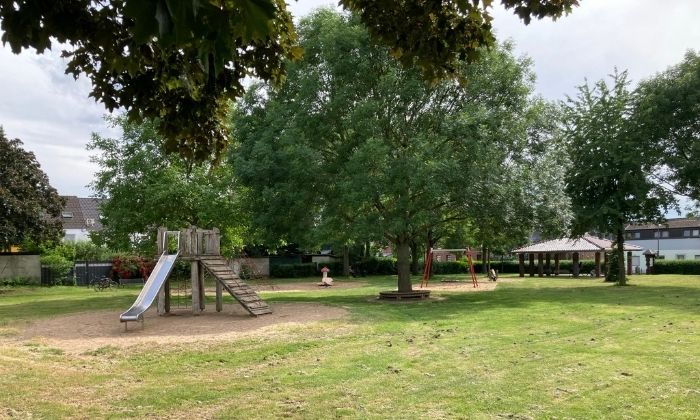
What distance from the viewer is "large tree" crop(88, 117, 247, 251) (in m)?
22.8

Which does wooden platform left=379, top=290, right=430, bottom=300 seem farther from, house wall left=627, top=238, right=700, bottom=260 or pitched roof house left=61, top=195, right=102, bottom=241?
house wall left=627, top=238, right=700, bottom=260

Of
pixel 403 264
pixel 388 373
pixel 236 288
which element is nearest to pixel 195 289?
pixel 236 288

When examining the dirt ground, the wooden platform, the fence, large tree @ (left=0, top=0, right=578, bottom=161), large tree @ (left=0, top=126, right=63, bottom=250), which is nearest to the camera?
large tree @ (left=0, top=0, right=578, bottom=161)

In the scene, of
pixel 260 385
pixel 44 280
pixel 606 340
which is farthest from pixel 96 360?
pixel 44 280

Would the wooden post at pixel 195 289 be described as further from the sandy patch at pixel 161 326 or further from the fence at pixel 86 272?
the fence at pixel 86 272

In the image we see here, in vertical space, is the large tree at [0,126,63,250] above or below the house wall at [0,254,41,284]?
above

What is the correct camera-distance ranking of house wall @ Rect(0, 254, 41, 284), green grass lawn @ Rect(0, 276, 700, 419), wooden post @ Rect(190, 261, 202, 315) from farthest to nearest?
house wall @ Rect(0, 254, 41, 284) < wooden post @ Rect(190, 261, 202, 315) < green grass lawn @ Rect(0, 276, 700, 419)

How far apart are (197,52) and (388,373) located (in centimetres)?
537

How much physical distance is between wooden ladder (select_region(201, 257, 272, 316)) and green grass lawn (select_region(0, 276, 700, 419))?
117 inches

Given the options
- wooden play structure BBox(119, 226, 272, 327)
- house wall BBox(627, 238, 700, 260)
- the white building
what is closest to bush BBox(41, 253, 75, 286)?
wooden play structure BBox(119, 226, 272, 327)

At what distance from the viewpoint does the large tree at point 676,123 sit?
2997 cm

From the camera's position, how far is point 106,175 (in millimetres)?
24141

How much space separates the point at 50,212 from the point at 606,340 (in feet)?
92.6

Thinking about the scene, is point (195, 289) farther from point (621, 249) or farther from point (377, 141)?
point (621, 249)
